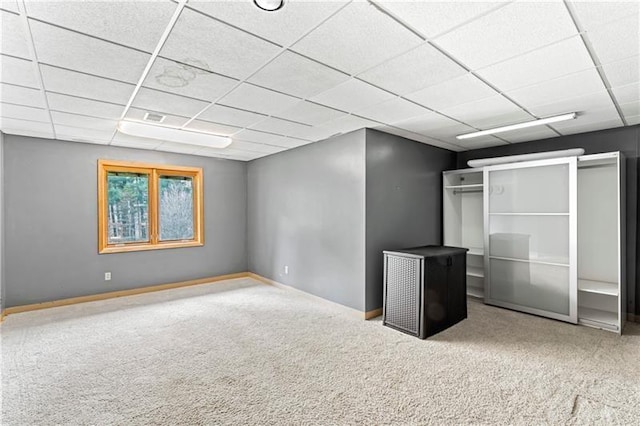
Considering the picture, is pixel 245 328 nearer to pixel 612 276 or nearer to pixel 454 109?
pixel 454 109

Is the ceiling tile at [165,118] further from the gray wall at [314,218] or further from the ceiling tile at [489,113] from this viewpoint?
the ceiling tile at [489,113]

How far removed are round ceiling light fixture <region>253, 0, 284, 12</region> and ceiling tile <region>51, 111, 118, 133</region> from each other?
2.92 m

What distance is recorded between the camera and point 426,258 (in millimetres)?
3412

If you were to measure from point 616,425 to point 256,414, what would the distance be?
2304 millimetres

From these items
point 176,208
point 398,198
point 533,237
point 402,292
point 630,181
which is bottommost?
point 402,292

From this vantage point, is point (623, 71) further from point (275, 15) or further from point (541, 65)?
point (275, 15)

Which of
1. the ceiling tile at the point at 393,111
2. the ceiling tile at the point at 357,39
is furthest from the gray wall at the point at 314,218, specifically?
the ceiling tile at the point at 357,39

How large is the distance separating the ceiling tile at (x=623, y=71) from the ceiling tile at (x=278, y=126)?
2.79 meters

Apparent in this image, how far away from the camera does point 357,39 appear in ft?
6.40

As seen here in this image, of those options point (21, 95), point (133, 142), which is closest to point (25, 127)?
point (133, 142)

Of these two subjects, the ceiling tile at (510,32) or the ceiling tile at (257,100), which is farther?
the ceiling tile at (257,100)

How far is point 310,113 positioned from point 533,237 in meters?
3.32

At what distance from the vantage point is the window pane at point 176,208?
569 centimetres

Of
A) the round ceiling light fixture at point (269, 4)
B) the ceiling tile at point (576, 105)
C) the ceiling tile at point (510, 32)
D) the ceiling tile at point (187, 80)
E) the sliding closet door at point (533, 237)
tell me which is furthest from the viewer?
the sliding closet door at point (533, 237)
